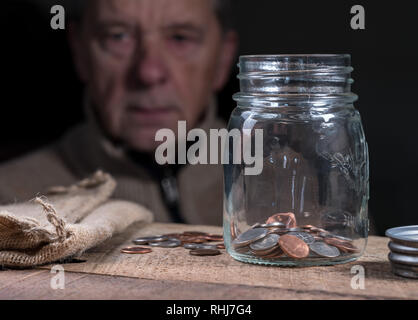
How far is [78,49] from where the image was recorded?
126 inches

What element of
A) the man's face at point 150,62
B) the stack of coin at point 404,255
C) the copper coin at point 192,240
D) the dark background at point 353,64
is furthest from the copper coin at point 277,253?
the man's face at point 150,62

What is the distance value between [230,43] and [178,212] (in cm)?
77

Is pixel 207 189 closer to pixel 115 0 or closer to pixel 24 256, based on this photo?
pixel 115 0

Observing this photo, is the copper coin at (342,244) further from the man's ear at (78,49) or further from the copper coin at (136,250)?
the man's ear at (78,49)

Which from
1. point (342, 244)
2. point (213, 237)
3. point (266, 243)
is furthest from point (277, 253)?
point (213, 237)

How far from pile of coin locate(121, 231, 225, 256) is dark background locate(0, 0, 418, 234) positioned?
1.28m

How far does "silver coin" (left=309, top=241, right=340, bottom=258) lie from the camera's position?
1.53 m

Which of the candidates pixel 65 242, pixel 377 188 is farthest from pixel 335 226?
pixel 377 188

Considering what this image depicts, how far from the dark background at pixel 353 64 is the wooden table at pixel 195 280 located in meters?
1.35

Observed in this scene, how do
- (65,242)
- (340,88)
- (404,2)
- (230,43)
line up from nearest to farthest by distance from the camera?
1. (65,242)
2. (340,88)
3. (404,2)
4. (230,43)

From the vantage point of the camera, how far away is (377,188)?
2975 mm

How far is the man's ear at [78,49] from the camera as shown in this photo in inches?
125

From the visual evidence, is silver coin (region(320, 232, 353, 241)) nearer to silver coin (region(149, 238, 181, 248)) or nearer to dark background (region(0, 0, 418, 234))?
silver coin (region(149, 238, 181, 248))

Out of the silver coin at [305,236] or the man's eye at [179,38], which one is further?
the man's eye at [179,38]
